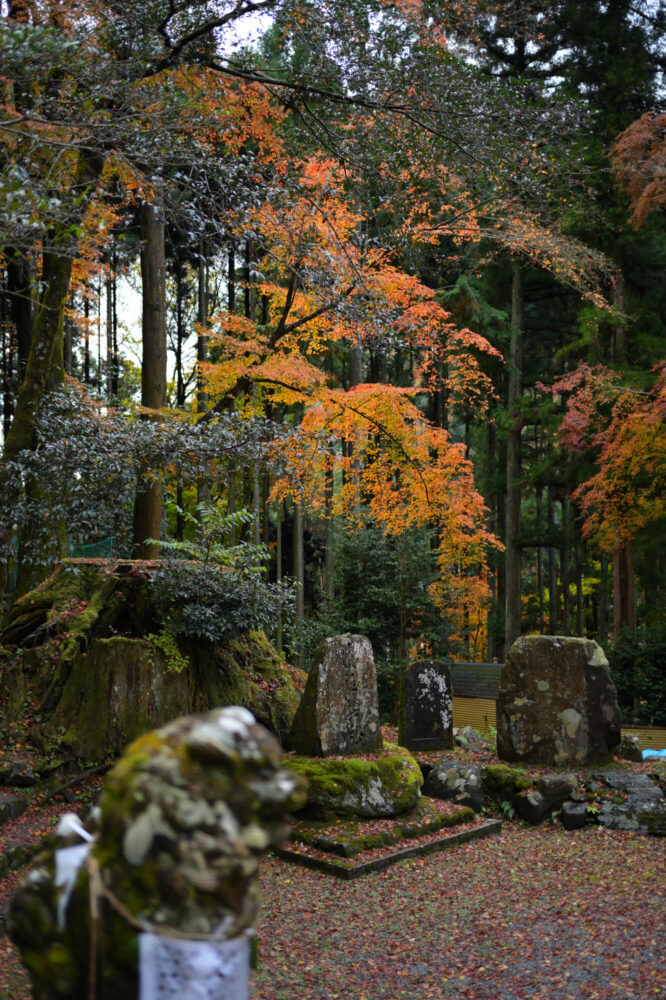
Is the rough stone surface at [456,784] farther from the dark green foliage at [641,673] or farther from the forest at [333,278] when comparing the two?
the dark green foliage at [641,673]

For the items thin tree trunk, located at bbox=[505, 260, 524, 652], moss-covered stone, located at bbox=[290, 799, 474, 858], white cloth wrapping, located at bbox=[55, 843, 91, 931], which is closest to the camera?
white cloth wrapping, located at bbox=[55, 843, 91, 931]

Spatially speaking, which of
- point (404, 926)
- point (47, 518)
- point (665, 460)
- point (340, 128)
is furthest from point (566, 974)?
point (665, 460)

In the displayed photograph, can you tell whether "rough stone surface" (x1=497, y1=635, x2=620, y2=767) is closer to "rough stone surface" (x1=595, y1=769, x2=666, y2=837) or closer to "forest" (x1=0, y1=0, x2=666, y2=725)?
"rough stone surface" (x1=595, y1=769, x2=666, y2=837)

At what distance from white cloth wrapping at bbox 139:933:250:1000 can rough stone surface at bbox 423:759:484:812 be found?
23.3 ft

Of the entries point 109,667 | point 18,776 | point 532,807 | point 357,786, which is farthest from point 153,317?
point 532,807

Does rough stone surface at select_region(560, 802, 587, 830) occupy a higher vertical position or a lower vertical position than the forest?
lower

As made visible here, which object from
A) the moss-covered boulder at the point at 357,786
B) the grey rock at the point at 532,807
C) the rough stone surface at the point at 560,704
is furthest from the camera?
the rough stone surface at the point at 560,704

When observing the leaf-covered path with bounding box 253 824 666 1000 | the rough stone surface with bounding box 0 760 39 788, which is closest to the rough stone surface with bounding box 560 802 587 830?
the leaf-covered path with bounding box 253 824 666 1000

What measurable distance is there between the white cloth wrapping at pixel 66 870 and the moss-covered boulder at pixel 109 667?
20.4 feet

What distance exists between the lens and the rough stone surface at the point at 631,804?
24.4 feet

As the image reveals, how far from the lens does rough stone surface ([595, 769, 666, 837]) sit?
743cm

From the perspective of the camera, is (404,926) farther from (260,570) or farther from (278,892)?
(260,570)

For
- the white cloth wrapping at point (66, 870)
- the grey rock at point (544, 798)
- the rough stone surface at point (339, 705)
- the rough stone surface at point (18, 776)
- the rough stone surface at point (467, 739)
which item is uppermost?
the white cloth wrapping at point (66, 870)

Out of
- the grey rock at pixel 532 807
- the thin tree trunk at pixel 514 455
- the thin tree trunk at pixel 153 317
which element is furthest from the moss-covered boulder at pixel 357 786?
the thin tree trunk at pixel 514 455
